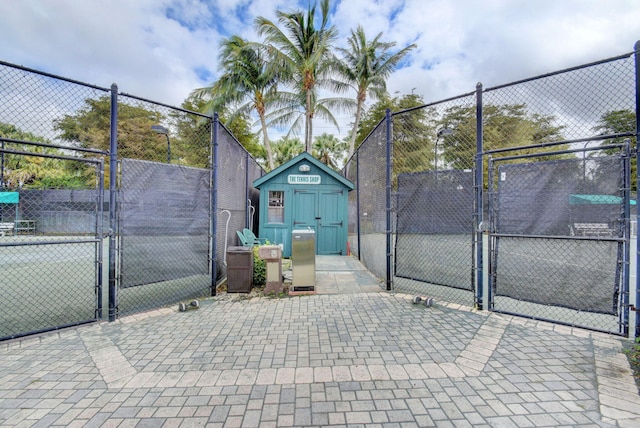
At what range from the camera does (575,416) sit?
1858 mm

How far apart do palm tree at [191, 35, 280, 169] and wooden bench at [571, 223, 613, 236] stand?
13.6 metres

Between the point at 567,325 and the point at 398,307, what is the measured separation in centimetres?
196

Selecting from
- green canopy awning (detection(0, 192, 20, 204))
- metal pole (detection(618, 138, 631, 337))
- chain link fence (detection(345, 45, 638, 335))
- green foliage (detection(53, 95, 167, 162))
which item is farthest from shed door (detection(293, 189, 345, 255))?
green foliage (detection(53, 95, 167, 162))

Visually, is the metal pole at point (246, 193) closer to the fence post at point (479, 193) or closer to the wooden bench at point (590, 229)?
the fence post at point (479, 193)

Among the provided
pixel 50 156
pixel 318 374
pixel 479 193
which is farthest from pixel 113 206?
pixel 479 193

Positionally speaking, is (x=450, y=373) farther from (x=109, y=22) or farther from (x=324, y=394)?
(x=109, y=22)

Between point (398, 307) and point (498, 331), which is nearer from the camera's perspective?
point (498, 331)

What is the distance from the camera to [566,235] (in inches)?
126

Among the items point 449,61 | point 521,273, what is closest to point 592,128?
point 521,273

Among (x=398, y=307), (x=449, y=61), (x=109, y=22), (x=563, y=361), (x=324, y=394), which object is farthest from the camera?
(x=449, y=61)

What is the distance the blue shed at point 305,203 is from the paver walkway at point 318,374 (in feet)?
14.7

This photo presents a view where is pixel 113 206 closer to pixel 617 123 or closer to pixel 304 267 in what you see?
pixel 304 267

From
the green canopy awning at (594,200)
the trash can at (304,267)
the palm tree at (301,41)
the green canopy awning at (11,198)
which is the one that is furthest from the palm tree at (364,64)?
the green canopy awning at (11,198)

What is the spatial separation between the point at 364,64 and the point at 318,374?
16.8 m
